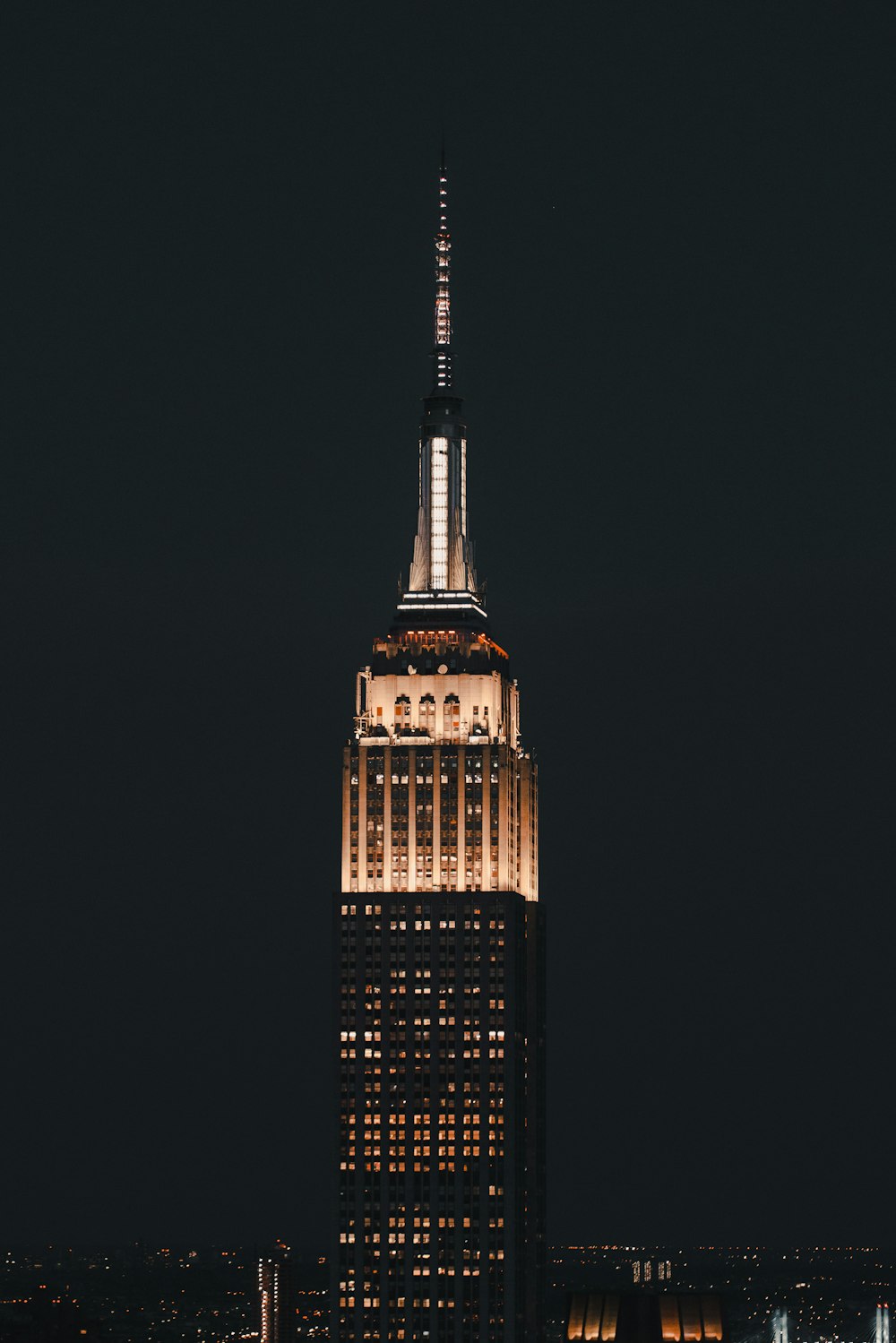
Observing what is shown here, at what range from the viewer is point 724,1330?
15100cm

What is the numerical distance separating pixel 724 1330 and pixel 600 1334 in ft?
23.6

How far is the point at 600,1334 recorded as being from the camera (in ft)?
482
